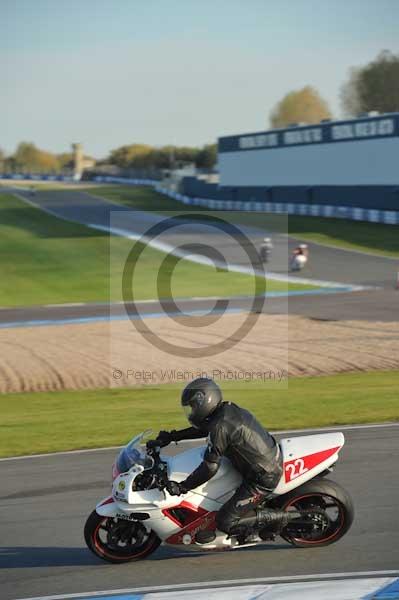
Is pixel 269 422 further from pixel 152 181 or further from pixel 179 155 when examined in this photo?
pixel 179 155

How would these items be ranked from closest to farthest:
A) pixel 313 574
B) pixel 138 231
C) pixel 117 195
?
A: 1. pixel 313 574
2. pixel 138 231
3. pixel 117 195

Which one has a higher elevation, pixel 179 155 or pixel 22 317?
pixel 179 155

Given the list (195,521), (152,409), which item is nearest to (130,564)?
(195,521)

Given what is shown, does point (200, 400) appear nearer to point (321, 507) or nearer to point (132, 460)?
point (132, 460)

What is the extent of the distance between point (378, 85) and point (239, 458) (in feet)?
494

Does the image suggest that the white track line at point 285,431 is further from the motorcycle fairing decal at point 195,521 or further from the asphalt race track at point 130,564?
the motorcycle fairing decal at point 195,521

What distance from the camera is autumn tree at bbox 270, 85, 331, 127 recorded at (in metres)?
181

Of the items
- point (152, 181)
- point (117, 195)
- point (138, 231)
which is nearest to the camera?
point (138, 231)

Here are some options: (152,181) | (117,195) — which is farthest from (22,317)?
(152,181)

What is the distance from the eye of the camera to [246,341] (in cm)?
2438

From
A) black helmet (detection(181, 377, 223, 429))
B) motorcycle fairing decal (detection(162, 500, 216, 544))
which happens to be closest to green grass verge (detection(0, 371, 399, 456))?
motorcycle fairing decal (detection(162, 500, 216, 544))

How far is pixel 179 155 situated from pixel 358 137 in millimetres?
→ 118509

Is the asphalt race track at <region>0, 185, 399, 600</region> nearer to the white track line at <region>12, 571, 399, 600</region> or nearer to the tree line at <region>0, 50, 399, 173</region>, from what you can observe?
the white track line at <region>12, 571, 399, 600</region>

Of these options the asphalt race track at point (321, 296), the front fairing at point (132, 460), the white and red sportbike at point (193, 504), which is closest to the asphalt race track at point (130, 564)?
the white and red sportbike at point (193, 504)
